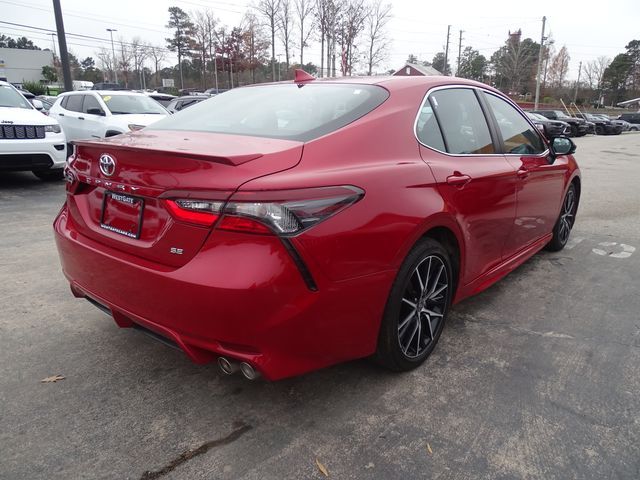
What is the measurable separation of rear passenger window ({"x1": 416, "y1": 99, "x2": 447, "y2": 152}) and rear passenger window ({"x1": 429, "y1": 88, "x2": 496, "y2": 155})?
0.06m

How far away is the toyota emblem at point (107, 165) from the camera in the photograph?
91.8 inches

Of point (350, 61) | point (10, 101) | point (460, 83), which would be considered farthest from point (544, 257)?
point (350, 61)

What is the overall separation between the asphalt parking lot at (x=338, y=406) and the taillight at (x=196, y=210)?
0.98m

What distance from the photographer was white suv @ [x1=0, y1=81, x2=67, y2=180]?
7.41 metres

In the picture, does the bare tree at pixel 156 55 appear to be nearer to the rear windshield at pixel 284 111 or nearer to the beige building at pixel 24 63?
the beige building at pixel 24 63

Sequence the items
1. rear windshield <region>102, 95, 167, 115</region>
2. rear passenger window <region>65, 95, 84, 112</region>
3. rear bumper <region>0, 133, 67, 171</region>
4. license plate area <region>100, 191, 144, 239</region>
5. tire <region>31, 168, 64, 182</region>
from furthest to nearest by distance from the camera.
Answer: rear passenger window <region>65, 95, 84, 112</region> → rear windshield <region>102, 95, 167, 115</region> → tire <region>31, 168, 64, 182</region> → rear bumper <region>0, 133, 67, 171</region> → license plate area <region>100, 191, 144, 239</region>

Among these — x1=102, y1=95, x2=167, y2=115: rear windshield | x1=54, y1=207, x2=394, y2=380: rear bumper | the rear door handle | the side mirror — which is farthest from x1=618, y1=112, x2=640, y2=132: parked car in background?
x1=54, y1=207, x2=394, y2=380: rear bumper

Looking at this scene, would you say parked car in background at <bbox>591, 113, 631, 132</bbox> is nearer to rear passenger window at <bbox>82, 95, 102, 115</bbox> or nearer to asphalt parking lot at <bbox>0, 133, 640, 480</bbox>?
rear passenger window at <bbox>82, 95, 102, 115</bbox>

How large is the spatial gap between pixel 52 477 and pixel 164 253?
98 cm

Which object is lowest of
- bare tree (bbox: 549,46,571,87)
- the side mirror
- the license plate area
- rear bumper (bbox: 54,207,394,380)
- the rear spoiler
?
rear bumper (bbox: 54,207,394,380)

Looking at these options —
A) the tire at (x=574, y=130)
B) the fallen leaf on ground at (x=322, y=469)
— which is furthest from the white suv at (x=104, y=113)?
the tire at (x=574, y=130)

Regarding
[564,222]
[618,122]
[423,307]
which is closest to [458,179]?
[423,307]

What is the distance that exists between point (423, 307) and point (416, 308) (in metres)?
0.08

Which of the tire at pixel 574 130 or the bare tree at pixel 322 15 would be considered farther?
the bare tree at pixel 322 15
